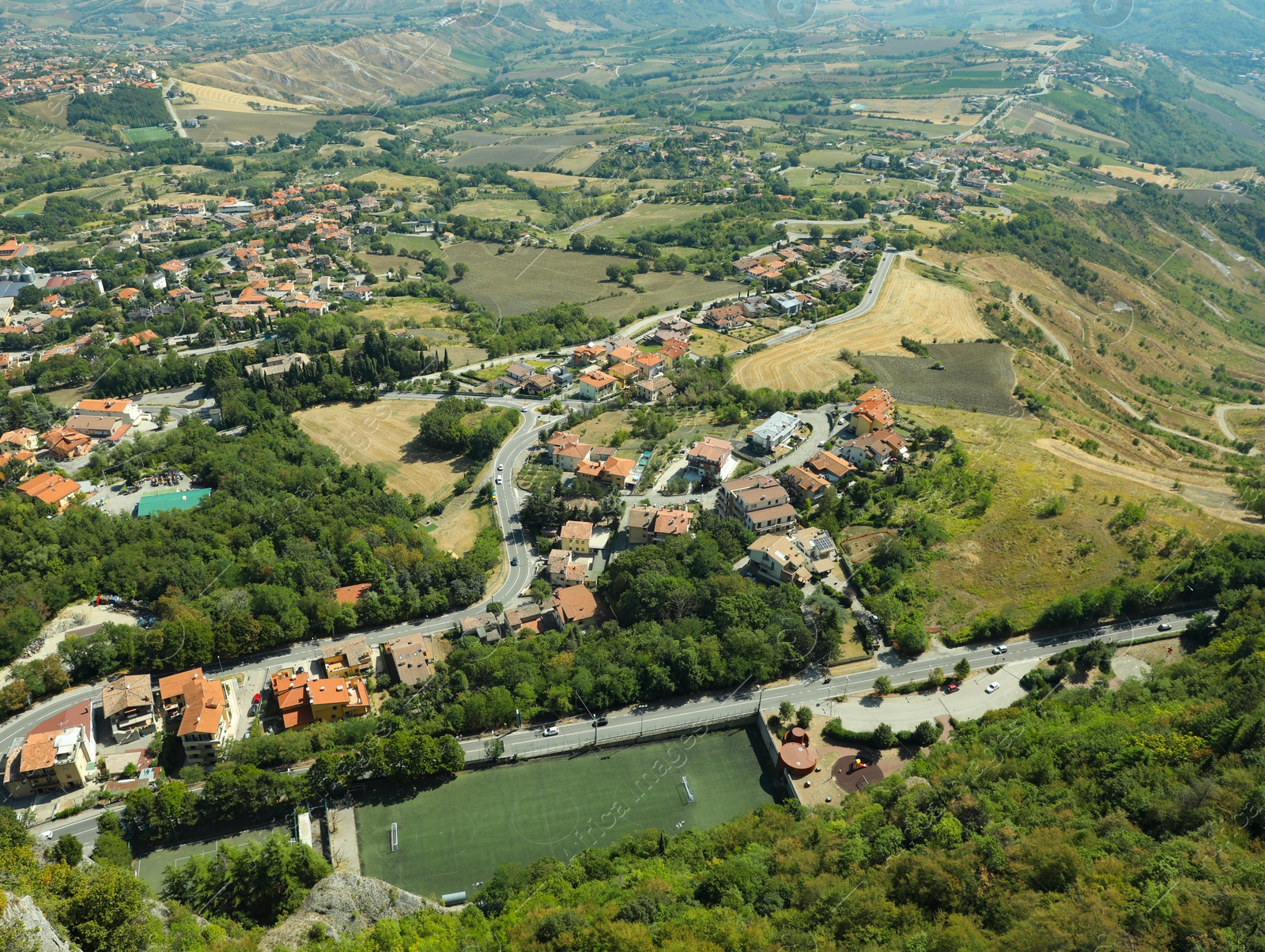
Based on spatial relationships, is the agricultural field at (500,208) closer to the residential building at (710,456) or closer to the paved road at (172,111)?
the paved road at (172,111)

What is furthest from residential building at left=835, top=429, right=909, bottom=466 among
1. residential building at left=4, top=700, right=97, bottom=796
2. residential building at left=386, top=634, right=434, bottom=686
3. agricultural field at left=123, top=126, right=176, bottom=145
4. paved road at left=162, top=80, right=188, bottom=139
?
paved road at left=162, top=80, right=188, bottom=139

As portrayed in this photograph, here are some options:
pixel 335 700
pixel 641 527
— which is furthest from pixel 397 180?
pixel 335 700

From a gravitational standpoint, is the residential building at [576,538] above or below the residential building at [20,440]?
above

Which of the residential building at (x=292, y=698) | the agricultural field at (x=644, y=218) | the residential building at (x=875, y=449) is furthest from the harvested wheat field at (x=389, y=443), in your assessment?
the agricultural field at (x=644, y=218)

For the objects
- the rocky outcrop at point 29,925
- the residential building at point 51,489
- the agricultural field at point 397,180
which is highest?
the rocky outcrop at point 29,925

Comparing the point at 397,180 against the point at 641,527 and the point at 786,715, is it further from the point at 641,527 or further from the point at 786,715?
the point at 786,715

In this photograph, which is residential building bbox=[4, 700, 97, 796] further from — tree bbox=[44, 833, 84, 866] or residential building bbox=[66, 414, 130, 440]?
residential building bbox=[66, 414, 130, 440]
